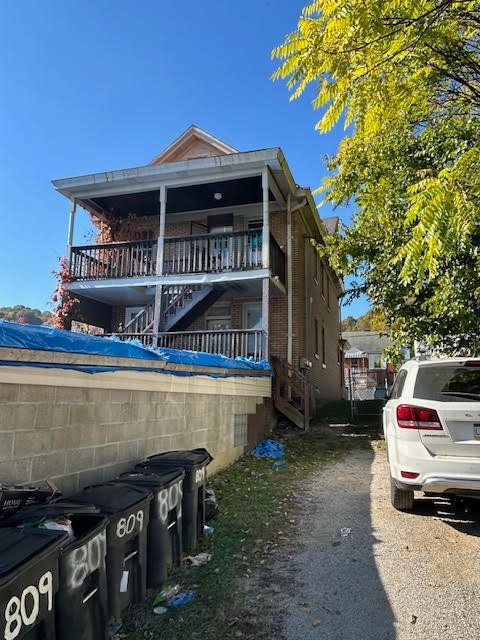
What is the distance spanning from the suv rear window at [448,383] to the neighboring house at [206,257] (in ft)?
23.5

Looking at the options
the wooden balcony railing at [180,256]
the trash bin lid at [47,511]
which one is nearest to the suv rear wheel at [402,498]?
the trash bin lid at [47,511]

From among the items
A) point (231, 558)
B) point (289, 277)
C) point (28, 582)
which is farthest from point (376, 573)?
point (289, 277)

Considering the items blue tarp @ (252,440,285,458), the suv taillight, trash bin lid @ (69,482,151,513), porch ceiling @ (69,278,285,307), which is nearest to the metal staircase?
porch ceiling @ (69,278,285,307)

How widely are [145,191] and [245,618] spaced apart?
12.5 metres

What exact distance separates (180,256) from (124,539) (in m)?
11.1

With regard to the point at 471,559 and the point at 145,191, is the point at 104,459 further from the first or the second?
the point at 145,191

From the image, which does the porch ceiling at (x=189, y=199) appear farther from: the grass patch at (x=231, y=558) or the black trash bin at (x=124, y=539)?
the black trash bin at (x=124, y=539)

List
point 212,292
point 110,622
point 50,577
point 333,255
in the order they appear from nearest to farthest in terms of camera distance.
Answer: point 50,577 < point 110,622 < point 333,255 < point 212,292

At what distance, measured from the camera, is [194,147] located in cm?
1645

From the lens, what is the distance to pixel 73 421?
13.2ft

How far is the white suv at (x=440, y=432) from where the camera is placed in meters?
4.41

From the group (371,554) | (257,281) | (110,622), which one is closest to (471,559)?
(371,554)

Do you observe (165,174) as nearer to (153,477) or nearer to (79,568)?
(153,477)

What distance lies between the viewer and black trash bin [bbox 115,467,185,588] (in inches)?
137
